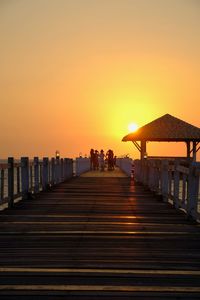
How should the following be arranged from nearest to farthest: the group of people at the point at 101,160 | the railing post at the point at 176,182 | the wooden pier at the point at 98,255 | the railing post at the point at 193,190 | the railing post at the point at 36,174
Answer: the wooden pier at the point at 98,255
the railing post at the point at 193,190
the railing post at the point at 176,182
the railing post at the point at 36,174
the group of people at the point at 101,160

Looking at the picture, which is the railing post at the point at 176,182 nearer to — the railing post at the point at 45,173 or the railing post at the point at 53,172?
the railing post at the point at 45,173

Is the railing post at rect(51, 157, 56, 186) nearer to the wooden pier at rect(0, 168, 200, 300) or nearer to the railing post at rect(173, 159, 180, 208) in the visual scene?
the railing post at rect(173, 159, 180, 208)

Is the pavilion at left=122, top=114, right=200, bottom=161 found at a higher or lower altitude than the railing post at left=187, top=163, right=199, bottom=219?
higher

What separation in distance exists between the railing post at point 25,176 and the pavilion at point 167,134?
949 inches

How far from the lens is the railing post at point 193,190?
1068cm

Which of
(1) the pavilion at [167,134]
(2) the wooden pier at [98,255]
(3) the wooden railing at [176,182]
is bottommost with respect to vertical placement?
(2) the wooden pier at [98,255]

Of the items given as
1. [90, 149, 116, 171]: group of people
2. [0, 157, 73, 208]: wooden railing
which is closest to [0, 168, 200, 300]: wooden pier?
[0, 157, 73, 208]: wooden railing

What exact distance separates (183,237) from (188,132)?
33.5 meters

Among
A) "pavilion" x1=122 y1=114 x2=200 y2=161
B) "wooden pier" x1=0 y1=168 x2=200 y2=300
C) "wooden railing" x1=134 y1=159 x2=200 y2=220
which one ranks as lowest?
"wooden pier" x1=0 y1=168 x2=200 y2=300

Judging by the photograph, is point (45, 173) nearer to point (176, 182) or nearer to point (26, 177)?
point (26, 177)

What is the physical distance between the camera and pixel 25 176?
1574 cm

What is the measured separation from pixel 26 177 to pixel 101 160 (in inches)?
1361

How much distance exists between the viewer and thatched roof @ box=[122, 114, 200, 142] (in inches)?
1603

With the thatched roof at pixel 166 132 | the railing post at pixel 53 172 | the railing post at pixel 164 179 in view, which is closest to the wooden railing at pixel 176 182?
the railing post at pixel 164 179
